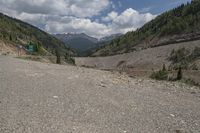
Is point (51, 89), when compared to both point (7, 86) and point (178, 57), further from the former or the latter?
point (178, 57)

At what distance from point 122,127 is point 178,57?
2680 inches

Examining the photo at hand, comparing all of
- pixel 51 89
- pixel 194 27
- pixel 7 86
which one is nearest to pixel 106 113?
pixel 51 89

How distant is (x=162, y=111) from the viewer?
1411 centimetres

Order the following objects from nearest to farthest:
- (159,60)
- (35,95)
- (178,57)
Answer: (35,95) → (178,57) → (159,60)

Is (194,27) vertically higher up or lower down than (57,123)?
higher up

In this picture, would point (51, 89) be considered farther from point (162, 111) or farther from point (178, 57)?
point (178, 57)

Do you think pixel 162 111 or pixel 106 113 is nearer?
pixel 106 113

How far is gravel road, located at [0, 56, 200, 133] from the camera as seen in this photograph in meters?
11.0

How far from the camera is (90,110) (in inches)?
523

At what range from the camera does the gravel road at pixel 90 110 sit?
432 inches

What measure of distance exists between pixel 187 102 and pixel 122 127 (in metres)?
6.93

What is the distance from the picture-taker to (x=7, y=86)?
17906 millimetres

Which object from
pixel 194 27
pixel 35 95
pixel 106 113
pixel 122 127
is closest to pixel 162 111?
pixel 106 113

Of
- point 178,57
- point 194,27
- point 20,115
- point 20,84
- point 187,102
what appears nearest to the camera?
point 20,115
